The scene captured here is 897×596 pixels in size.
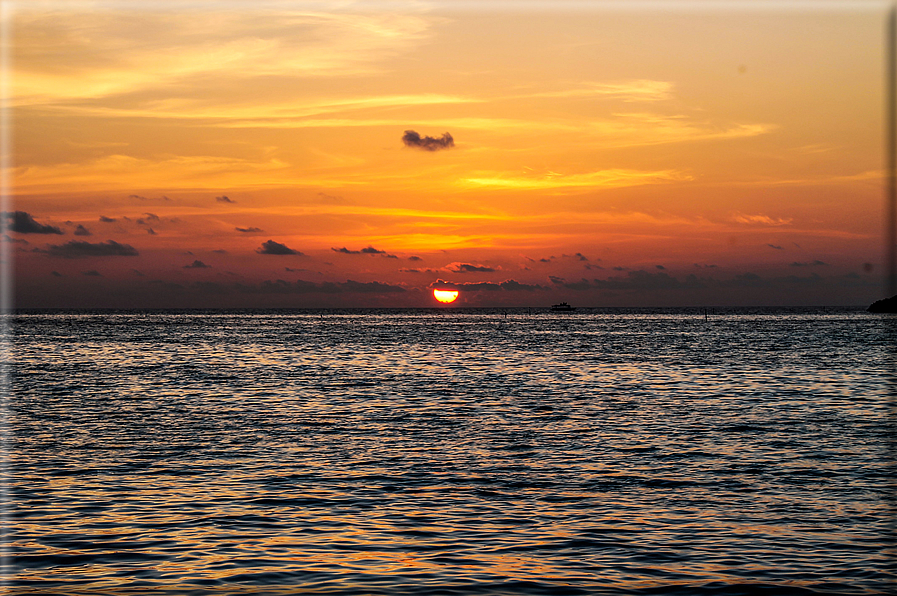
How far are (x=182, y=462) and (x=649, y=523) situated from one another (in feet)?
47.5

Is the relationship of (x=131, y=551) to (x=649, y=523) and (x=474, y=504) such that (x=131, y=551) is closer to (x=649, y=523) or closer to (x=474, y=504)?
(x=474, y=504)

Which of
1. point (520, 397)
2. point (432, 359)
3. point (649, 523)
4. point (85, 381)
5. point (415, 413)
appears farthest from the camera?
point (432, 359)

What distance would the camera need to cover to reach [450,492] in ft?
68.2

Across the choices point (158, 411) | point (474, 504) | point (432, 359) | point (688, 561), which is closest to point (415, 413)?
point (158, 411)

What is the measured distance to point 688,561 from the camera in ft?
50.3

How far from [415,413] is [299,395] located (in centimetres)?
1027

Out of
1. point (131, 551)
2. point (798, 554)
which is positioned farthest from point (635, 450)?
point (131, 551)

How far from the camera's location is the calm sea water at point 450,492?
14.6 m

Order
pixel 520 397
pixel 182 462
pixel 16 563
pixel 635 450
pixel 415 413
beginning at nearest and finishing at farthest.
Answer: pixel 16 563 → pixel 182 462 → pixel 635 450 → pixel 415 413 → pixel 520 397

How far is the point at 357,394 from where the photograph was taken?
45750mm

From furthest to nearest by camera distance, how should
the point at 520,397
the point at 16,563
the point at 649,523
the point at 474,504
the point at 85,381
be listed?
the point at 85,381 → the point at 520,397 → the point at 474,504 → the point at 649,523 → the point at 16,563

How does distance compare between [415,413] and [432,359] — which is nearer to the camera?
[415,413]

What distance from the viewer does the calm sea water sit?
14633 millimetres

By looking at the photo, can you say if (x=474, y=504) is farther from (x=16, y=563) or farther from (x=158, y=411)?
(x=158, y=411)
